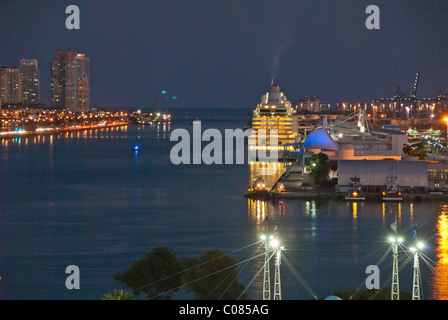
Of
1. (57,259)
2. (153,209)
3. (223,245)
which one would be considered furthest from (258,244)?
(153,209)

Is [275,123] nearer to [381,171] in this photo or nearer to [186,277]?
[381,171]

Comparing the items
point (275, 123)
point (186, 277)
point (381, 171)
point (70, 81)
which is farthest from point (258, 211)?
point (70, 81)

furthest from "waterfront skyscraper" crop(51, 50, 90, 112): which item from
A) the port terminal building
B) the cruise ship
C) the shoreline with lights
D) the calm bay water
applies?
the port terminal building

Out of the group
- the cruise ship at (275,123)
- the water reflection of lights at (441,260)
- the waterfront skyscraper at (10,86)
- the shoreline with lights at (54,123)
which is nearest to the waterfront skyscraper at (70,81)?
the waterfront skyscraper at (10,86)

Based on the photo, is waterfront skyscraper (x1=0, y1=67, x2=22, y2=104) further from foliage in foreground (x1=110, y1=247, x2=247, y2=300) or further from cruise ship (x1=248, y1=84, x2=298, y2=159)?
foliage in foreground (x1=110, y1=247, x2=247, y2=300)

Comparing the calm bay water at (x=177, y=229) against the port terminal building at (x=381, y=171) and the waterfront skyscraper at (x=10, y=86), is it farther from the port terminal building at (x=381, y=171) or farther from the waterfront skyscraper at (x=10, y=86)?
the waterfront skyscraper at (x=10, y=86)

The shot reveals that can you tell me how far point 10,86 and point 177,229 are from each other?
1941 inches

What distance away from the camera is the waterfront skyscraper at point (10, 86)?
52.2 m

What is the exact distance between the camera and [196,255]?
241 inches

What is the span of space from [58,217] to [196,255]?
9.35 ft

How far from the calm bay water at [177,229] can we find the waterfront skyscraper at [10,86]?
4128cm

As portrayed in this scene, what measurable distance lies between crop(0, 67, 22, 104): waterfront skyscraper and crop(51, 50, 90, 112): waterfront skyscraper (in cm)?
260

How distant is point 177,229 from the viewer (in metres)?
7.55
